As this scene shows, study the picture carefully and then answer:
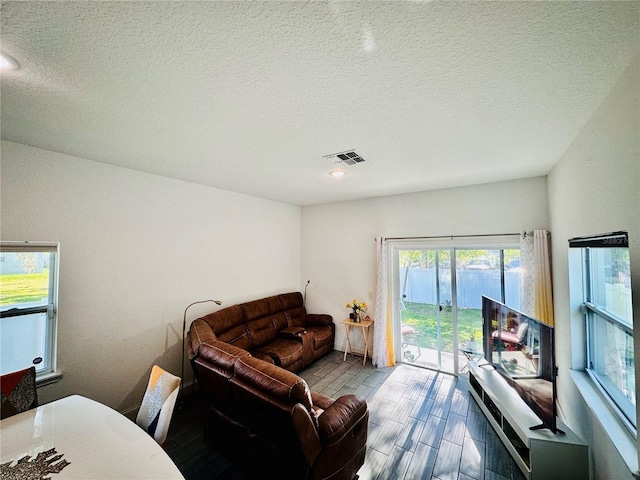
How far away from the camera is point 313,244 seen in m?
5.13

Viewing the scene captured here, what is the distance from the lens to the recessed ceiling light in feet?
3.86

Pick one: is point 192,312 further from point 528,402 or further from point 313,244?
point 528,402

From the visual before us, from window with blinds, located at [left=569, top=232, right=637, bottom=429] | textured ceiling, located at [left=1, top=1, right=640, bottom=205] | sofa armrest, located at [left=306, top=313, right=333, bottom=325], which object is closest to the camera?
textured ceiling, located at [left=1, top=1, right=640, bottom=205]

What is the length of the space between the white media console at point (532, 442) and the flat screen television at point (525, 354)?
0.08 metres

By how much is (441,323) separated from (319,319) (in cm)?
208

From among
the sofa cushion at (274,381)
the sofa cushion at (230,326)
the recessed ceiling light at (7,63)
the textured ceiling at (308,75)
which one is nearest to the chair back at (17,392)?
the sofa cushion at (274,381)

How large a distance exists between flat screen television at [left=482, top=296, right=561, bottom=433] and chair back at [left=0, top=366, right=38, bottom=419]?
3882 mm

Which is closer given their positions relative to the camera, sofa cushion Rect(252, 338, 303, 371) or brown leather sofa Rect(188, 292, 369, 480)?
brown leather sofa Rect(188, 292, 369, 480)

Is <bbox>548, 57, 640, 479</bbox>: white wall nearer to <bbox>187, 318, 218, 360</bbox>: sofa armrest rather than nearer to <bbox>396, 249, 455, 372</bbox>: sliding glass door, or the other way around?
<bbox>396, 249, 455, 372</bbox>: sliding glass door

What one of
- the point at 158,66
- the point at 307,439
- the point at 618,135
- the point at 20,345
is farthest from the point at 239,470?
the point at 618,135

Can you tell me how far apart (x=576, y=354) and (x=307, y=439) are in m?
2.44

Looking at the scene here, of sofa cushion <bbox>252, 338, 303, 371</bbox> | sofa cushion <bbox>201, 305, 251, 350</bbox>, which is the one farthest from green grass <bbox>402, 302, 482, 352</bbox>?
sofa cushion <bbox>201, 305, 251, 350</bbox>

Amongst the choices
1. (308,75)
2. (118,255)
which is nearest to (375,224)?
(308,75)

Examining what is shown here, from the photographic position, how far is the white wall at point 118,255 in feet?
7.39
